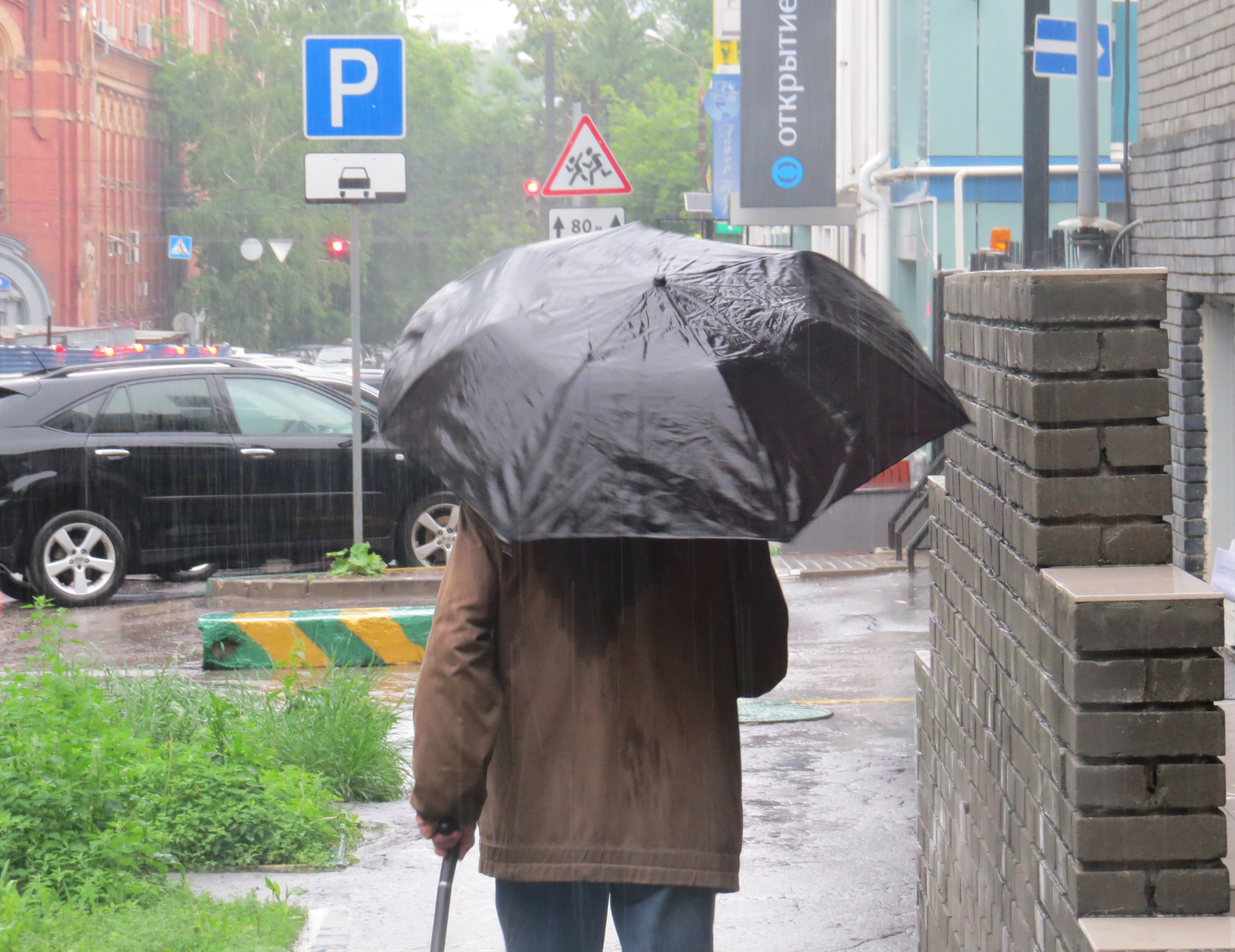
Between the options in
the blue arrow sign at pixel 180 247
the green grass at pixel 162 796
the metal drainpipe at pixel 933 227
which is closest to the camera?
the green grass at pixel 162 796

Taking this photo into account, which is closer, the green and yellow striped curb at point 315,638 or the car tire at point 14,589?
the green and yellow striped curb at point 315,638

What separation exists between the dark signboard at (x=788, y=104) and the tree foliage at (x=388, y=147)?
35.9 m

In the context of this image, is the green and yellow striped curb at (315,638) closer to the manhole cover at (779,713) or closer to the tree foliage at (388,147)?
the manhole cover at (779,713)

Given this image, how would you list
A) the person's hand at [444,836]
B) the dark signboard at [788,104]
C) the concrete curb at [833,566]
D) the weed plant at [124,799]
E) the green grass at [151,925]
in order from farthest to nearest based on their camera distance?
the dark signboard at [788,104]
the concrete curb at [833,566]
the weed plant at [124,799]
the green grass at [151,925]
the person's hand at [444,836]

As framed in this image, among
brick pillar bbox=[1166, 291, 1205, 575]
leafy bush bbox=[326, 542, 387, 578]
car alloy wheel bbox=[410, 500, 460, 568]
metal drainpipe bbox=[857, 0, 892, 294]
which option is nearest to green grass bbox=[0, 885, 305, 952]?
brick pillar bbox=[1166, 291, 1205, 575]

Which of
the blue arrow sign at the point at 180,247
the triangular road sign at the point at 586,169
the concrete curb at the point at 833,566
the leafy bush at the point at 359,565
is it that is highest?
the blue arrow sign at the point at 180,247

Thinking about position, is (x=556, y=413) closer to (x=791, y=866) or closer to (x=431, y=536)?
(x=791, y=866)

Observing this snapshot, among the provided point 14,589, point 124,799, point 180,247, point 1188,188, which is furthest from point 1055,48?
point 180,247

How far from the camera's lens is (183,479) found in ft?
39.4

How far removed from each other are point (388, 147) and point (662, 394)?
87.4 metres

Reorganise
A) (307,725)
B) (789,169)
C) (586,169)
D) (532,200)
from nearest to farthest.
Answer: (307,725), (586,169), (789,169), (532,200)

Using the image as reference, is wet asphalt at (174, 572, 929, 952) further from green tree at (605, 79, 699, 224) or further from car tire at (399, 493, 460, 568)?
green tree at (605, 79, 699, 224)

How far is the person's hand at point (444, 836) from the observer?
10.4 feet

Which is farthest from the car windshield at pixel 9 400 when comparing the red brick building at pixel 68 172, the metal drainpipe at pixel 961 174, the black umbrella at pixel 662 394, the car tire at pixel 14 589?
the red brick building at pixel 68 172
